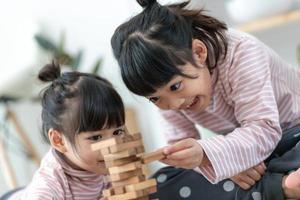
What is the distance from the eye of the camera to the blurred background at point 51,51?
1.47 meters

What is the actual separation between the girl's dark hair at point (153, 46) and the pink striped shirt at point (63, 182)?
0.75 ft

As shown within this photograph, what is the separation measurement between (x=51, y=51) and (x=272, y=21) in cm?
79

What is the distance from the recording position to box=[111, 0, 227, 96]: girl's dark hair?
0.67 metres

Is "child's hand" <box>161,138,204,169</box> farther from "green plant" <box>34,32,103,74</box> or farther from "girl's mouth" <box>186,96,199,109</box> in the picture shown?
"green plant" <box>34,32,103,74</box>

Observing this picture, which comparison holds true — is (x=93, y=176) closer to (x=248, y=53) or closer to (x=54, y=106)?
(x=54, y=106)

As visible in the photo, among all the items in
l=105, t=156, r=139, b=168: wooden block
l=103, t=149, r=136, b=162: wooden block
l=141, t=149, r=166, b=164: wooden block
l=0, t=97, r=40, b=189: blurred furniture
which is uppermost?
l=103, t=149, r=136, b=162: wooden block

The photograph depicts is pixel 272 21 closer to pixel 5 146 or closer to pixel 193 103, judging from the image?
pixel 193 103

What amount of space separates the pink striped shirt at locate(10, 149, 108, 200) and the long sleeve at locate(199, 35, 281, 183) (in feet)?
0.89

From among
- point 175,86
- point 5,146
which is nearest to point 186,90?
point 175,86

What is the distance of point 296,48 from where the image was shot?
4.68 feet

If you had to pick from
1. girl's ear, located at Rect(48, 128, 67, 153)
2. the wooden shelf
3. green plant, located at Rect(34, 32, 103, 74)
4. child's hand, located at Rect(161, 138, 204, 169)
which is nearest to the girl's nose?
child's hand, located at Rect(161, 138, 204, 169)

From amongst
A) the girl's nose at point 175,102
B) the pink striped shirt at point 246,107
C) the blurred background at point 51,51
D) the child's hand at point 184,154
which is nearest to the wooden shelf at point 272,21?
the blurred background at point 51,51

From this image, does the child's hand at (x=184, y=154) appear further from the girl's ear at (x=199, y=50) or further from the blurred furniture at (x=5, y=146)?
the blurred furniture at (x=5, y=146)

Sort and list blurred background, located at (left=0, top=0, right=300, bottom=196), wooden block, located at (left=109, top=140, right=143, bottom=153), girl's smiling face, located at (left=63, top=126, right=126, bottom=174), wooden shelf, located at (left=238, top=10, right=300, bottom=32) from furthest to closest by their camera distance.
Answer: blurred background, located at (left=0, top=0, right=300, bottom=196), wooden shelf, located at (left=238, top=10, right=300, bottom=32), girl's smiling face, located at (left=63, top=126, right=126, bottom=174), wooden block, located at (left=109, top=140, right=143, bottom=153)
